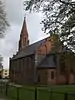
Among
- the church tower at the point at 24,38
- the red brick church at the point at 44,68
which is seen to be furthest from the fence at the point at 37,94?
the church tower at the point at 24,38

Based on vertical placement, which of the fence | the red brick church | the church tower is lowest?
the fence

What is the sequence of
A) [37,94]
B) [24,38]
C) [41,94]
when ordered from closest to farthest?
[41,94], [37,94], [24,38]

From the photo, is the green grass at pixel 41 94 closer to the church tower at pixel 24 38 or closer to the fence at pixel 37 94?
the fence at pixel 37 94

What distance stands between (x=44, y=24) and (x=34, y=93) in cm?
735

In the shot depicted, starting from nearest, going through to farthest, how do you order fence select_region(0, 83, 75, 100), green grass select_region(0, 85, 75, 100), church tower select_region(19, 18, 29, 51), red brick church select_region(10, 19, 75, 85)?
fence select_region(0, 83, 75, 100) < green grass select_region(0, 85, 75, 100) < red brick church select_region(10, 19, 75, 85) < church tower select_region(19, 18, 29, 51)

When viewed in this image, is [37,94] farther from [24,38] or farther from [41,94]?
[24,38]

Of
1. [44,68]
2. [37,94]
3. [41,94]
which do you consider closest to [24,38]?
[44,68]

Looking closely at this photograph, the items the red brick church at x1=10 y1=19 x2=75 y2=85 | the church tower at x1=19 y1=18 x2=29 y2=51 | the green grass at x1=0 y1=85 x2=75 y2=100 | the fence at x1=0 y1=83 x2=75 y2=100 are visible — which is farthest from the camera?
the church tower at x1=19 y1=18 x2=29 y2=51

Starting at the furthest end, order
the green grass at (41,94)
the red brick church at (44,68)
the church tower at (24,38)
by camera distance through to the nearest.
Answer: the church tower at (24,38) → the red brick church at (44,68) → the green grass at (41,94)

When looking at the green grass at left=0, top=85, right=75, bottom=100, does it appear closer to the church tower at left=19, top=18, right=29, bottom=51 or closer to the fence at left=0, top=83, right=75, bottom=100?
the fence at left=0, top=83, right=75, bottom=100

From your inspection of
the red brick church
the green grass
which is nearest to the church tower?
the red brick church

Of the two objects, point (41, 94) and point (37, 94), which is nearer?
point (41, 94)

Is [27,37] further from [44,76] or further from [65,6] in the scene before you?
[65,6]

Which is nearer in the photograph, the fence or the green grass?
the fence
